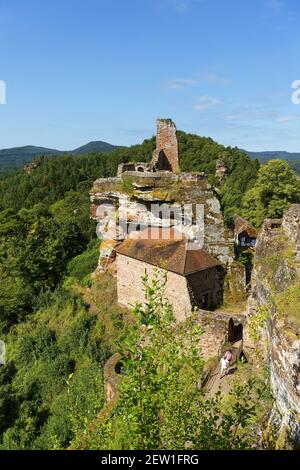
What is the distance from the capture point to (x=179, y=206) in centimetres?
1875

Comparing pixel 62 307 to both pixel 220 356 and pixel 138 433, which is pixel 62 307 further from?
pixel 138 433

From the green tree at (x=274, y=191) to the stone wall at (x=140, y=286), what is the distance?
20563 mm

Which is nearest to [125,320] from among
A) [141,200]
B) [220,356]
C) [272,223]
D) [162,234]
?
[162,234]

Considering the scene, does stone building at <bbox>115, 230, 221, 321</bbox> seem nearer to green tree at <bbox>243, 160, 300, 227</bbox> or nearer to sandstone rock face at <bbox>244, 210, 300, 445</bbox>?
sandstone rock face at <bbox>244, 210, 300, 445</bbox>

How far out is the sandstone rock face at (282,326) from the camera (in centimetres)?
625

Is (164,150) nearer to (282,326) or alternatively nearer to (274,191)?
(274,191)

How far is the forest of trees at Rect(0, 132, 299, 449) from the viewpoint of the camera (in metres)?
14.6

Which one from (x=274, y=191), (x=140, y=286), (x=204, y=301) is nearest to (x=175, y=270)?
(x=204, y=301)

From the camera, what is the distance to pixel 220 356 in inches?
528

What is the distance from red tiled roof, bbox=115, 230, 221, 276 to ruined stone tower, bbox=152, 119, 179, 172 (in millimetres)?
5772

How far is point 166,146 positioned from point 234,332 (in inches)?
540

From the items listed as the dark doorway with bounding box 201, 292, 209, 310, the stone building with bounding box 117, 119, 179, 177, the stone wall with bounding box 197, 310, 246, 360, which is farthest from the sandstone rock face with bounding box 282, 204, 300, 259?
the stone building with bounding box 117, 119, 179, 177

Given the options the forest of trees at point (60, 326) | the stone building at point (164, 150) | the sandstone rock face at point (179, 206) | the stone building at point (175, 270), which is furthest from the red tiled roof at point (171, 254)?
the stone building at point (164, 150)
